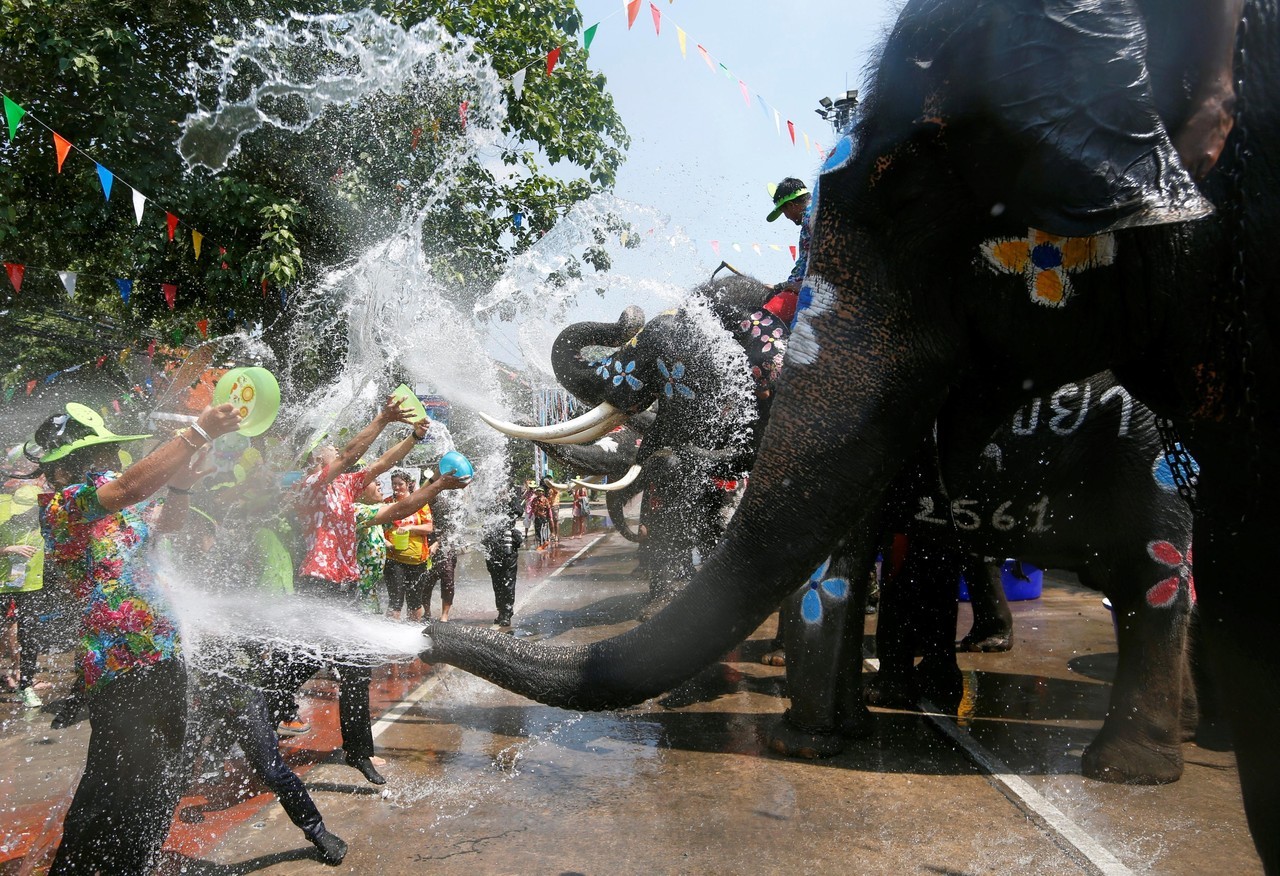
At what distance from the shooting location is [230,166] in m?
10.6

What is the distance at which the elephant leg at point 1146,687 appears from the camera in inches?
162

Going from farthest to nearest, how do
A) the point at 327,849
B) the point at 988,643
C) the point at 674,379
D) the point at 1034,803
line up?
the point at 988,643 < the point at 674,379 < the point at 1034,803 < the point at 327,849

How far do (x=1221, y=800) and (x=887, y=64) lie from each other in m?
3.78

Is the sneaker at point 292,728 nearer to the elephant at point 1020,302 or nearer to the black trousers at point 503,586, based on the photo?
the black trousers at point 503,586

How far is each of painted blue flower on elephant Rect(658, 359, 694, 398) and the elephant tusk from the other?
55 cm

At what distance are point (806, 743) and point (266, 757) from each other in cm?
261

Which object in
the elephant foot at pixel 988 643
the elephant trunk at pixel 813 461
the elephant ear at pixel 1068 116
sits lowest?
the elephant foot at pixel 988 643

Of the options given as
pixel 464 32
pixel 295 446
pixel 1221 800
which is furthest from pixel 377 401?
pixel 1221 800

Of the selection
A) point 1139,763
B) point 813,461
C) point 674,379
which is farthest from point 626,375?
point 813,461

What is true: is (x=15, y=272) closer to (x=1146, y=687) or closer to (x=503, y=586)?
(x=503, y=586)

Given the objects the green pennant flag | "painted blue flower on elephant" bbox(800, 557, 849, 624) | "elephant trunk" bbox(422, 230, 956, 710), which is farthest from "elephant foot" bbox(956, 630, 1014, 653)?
the green pennant flag

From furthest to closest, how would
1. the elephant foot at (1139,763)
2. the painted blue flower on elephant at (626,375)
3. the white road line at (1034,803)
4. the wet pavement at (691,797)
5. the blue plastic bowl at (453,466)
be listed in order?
the painted blue flower on elephant at (626,375), the blue plastic bowl at (453,466), the elephant foot at (1139,763), the wet pavement at (691,797), the white road line at (1034,803)

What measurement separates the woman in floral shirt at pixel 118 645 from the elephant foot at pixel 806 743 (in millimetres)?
2873

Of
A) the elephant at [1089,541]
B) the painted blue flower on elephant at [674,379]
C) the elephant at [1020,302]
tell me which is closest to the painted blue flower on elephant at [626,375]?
the painted blue flower on elephant at [674,379]
